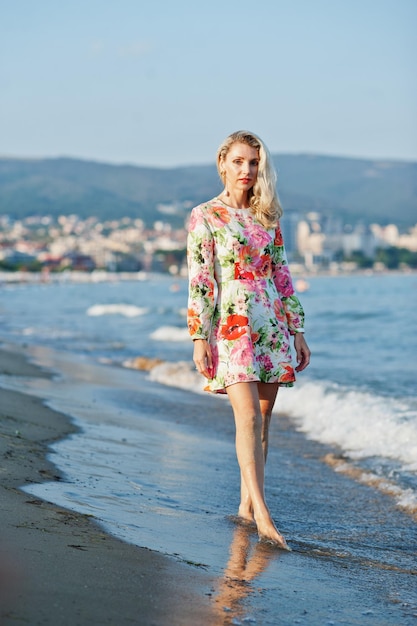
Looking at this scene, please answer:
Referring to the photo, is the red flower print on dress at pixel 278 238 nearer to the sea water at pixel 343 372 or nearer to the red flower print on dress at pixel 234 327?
the red flower print on dress at pixel 234 327

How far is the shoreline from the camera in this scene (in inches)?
98.3

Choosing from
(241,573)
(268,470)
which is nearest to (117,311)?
(268,470)

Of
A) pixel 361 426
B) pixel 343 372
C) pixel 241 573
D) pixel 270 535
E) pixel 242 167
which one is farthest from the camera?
pixel 343 372

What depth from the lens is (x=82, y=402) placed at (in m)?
9.27

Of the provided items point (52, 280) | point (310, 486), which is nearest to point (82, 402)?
point (310, 486)

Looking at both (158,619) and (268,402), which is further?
(268,402)

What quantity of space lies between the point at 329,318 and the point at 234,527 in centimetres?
2663

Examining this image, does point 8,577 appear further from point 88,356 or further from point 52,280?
point 52,280

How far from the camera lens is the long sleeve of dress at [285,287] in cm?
396

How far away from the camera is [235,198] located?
3.95 meters

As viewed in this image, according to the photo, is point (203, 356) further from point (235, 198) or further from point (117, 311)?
point (117, 311)

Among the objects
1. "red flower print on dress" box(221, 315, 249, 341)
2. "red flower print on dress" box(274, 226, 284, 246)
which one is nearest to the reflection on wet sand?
"red flower print on dress" box(221, 315, 249, 341)

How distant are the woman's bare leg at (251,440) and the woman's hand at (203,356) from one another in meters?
0.12

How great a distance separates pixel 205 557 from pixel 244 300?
98 centimetres
